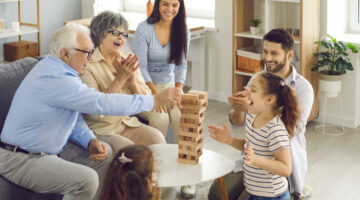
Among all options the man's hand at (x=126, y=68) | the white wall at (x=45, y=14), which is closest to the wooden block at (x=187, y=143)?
the man's hand at (x=126, y=68)

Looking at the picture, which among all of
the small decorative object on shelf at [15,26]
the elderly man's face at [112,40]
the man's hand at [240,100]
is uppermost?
the small decorative object on shelf at [15,26]

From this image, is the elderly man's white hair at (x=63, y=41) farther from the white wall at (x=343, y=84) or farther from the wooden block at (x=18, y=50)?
the wooden block at (x=18, y=50)

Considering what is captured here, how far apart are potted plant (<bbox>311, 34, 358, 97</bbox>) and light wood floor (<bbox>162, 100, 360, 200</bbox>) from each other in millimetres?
373

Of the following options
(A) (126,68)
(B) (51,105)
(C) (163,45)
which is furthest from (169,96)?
(C) (163,45)

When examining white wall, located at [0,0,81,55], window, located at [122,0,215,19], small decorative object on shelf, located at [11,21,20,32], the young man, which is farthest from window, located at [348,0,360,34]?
small decorative object on shelf, located at [11,21,20,32]

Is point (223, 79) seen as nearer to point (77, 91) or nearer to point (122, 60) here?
point (122, 60)

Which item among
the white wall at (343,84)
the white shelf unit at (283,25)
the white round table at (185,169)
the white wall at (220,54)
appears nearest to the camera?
the white round table at (185,169)

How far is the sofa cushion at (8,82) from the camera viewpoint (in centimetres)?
291

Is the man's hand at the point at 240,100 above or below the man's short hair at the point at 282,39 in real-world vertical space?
below

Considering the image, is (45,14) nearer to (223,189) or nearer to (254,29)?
(254,29)

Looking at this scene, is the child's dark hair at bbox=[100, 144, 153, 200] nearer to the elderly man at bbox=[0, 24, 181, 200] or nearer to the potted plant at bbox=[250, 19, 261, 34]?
the elderly man at bbox=[0, 24, 181, 200]

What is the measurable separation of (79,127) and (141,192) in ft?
3.92

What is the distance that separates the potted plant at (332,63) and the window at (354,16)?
0.34m

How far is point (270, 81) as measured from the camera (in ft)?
8.04
